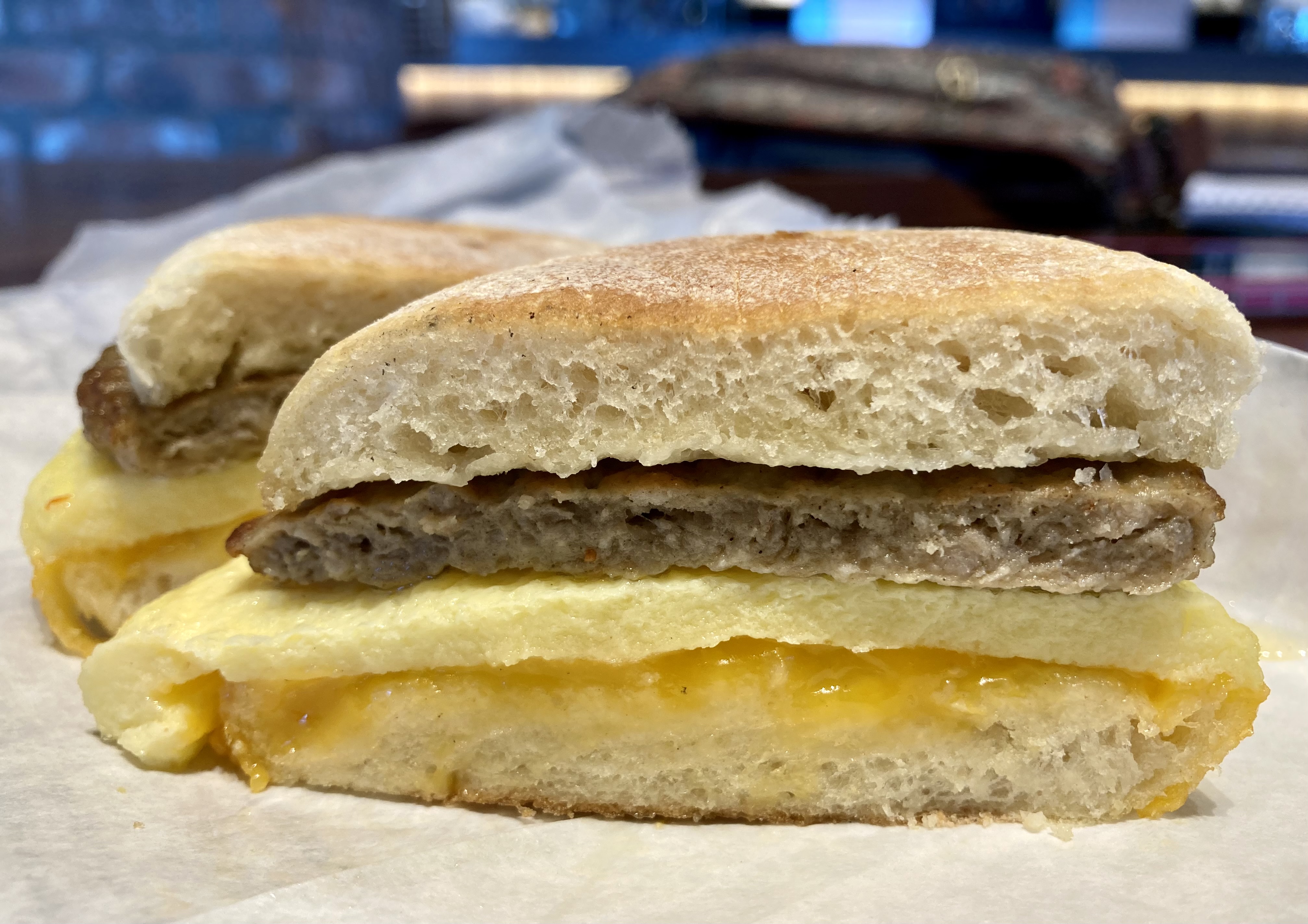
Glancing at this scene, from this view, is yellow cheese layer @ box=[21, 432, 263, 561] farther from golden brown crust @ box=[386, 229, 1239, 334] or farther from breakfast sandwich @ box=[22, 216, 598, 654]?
golden brown crust @ box=[386, 229, 1239, 334]

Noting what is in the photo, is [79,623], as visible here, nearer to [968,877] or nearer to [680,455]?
[680,455]

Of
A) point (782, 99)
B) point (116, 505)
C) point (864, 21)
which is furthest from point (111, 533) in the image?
point (864, 21)

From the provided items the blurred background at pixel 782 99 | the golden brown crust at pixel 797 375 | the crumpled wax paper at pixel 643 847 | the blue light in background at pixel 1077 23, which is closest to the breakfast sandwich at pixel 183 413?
the crumpled wax paper at pixel 643 847

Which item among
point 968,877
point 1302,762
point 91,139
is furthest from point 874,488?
A: point 91,139

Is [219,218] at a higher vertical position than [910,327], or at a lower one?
lower

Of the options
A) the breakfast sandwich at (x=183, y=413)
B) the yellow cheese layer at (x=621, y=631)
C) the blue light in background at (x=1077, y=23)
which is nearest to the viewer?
the yellow cheese layer at (x=621, y=631)

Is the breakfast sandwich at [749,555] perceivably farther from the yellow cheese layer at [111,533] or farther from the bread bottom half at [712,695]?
the yellow cheese layer at [111,533]

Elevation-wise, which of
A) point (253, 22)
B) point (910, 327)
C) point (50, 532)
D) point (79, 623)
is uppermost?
point (253, 22)
